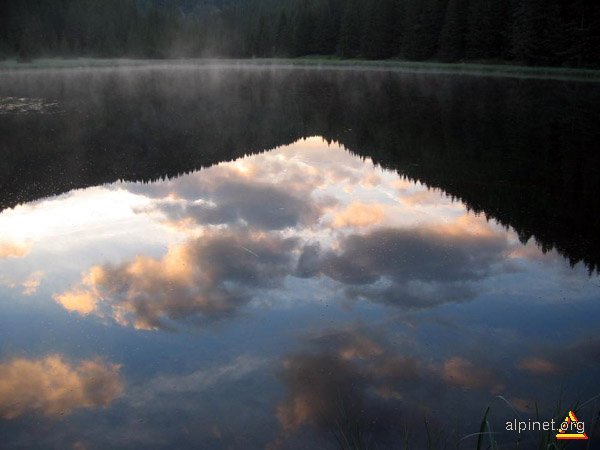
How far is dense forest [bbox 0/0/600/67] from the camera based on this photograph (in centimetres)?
5566

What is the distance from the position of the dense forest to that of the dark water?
3889 cm

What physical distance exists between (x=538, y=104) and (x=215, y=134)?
1981cm

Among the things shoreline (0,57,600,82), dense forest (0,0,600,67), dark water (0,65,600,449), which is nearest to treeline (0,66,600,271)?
dark water (0,65,600,449)

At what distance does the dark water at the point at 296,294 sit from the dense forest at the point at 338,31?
38894 millimetres

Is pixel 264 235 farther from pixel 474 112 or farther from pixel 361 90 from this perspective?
pixel 361 90

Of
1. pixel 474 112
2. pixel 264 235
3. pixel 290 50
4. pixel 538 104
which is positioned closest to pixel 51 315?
pixel 264 235

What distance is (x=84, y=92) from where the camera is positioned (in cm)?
4609

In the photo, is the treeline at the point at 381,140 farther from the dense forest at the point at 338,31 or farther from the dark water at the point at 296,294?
the dense forest at the point at 338,31

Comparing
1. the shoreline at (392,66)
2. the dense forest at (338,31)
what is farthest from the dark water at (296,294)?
the dense forest at (338,31)

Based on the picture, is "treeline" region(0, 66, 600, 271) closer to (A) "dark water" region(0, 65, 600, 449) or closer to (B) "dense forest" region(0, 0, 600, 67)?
(A) "dark water" region(0, 65, 600, 449)

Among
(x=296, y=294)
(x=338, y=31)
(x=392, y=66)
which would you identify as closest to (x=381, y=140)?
(x=296, y=294)

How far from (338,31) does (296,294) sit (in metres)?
101

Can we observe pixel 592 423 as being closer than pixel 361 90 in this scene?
Yes

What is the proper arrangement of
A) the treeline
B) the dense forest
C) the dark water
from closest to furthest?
the dark water → the treeline → the dense forest
